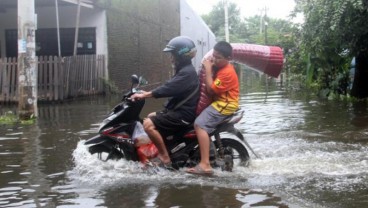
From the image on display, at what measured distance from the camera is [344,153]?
703 cm

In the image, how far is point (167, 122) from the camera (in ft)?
19.5

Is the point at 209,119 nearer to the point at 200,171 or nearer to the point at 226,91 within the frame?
the point at 226,91

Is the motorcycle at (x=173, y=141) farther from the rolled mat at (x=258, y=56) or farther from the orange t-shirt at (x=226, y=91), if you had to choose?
the rolled mat at (x=258, y=56)

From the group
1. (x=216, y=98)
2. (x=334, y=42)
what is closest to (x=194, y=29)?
(x=334, y=42)

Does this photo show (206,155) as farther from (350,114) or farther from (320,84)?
(320,84)

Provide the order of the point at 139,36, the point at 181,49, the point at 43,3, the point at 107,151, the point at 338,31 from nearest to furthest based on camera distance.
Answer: the point at 181,49 < the point at 107,151 < the point at 338,31 < the point at 43,3 < the point at 139,36

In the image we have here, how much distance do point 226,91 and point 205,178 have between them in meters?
1.07

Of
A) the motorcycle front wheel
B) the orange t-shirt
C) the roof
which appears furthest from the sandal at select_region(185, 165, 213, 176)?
the roof

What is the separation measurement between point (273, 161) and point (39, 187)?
3.05 metres

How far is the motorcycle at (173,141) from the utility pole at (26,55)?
5415 millimetres

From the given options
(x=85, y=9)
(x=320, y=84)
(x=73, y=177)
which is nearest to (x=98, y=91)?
(x=85, y=9)

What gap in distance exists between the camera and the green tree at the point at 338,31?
10750mm

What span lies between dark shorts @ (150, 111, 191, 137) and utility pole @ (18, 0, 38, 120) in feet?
19.5

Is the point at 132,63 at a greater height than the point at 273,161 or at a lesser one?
greater
